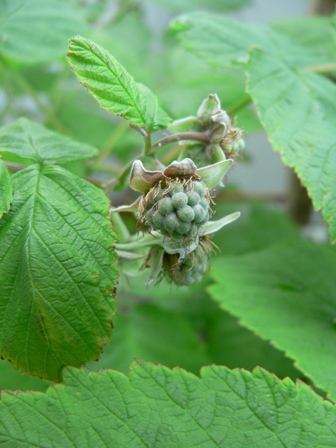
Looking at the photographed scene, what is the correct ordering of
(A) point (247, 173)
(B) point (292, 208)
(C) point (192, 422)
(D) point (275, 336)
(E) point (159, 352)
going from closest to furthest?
(C) point (192, 422) < (D) point (275, 336) < (E) point (159, 352) < (B) point (292, 208) < (A) point (247, 173)

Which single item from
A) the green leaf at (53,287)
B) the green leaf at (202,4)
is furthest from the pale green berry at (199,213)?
the green leaf at (202,4)

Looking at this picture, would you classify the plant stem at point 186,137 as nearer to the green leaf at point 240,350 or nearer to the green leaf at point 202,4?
the green leaf at point 240,350

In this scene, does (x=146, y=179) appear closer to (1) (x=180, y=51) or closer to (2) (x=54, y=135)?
(2) (x=54, y=135)

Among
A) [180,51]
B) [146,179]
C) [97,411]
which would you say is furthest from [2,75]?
[97,411]

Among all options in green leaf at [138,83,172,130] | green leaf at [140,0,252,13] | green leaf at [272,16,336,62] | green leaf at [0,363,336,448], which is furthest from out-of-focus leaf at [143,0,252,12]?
green leaf at [0,363,336,448]

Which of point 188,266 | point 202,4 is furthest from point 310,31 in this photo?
point 188,266

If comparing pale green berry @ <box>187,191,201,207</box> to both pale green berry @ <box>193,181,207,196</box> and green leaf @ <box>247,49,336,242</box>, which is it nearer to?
pale green berry @ <box>193,181,207,196</box>
